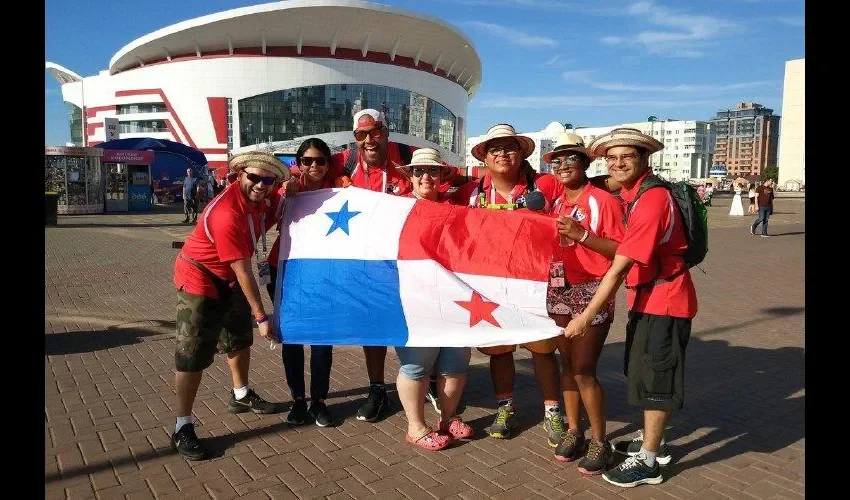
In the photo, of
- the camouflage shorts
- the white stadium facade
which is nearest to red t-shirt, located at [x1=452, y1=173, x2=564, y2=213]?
the camouflage shorts

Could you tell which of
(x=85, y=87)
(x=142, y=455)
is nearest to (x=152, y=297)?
(x=142, y=455)

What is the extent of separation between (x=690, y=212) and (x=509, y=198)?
1.16 m

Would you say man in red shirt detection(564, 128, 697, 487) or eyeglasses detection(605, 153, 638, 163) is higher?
eyeglasses detection(605, 153, 638, 163)

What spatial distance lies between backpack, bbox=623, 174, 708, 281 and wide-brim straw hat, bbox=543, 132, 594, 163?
0.45m

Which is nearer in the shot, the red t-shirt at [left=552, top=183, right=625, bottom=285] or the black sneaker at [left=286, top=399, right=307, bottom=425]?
the red t-shirt at [left=552, top=183, right=625, bottom=285]

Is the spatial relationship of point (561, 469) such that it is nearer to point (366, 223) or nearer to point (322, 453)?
point (322, 453)

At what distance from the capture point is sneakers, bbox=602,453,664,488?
352 cm

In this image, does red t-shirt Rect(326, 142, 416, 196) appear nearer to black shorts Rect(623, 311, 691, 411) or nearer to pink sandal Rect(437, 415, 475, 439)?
pink sandal Rect(437, 415, 475, 439)

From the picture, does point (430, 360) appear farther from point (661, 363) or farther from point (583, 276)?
point (661, 363)

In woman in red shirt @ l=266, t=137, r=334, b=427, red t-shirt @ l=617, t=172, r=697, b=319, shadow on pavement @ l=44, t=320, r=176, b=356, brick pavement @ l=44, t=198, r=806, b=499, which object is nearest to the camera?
red t-shirt @ l=617, t=172, r=697, b=319

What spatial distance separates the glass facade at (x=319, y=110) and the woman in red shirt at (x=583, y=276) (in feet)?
178

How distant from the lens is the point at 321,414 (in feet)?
14.5
